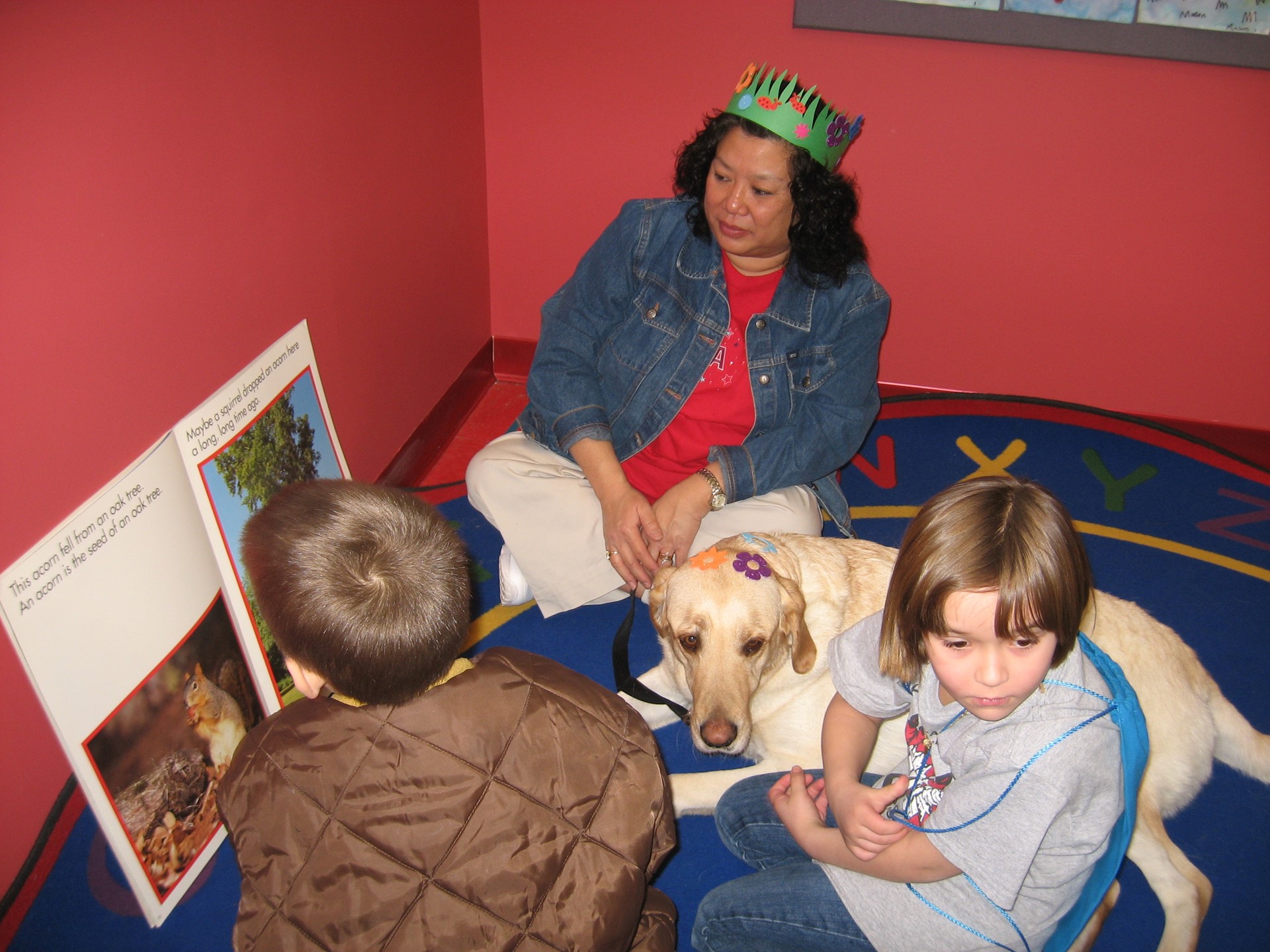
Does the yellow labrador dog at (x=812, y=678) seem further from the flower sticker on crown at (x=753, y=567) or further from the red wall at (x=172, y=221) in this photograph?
the red wall at (x=172, y=221)

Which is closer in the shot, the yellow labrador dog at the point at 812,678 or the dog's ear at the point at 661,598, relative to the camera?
the yellow labrador dog at the point at 812,678

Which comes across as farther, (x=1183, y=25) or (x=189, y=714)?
(x=1183, y=25)

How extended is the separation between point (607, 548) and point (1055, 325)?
7.18ft

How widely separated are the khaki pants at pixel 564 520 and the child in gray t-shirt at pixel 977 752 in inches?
38.6

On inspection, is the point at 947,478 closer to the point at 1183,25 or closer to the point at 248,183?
the point at 1183,25

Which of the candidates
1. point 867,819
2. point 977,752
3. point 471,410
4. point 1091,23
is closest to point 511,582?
point 471,410

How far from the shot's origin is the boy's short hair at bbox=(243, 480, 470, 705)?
1.17 meters

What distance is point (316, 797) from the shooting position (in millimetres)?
1182

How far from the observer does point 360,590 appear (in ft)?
3.85

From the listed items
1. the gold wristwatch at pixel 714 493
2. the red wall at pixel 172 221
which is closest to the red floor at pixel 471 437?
the red wall at pixel 172 221

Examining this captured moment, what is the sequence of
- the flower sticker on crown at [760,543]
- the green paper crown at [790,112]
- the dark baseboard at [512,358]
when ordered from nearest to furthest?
1. the flower sticker on crown at [760,543]
2. the green paper crown at [790,112]
3. the dark baseboard at [512,358]

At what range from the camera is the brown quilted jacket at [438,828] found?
1.16 m

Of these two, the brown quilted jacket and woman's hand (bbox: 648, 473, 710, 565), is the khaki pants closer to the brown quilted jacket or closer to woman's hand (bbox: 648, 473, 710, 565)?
woman's hand (bbox: 648, 473, 710, 565)

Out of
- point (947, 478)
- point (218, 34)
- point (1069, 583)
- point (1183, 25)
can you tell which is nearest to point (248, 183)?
point (218, 34)
